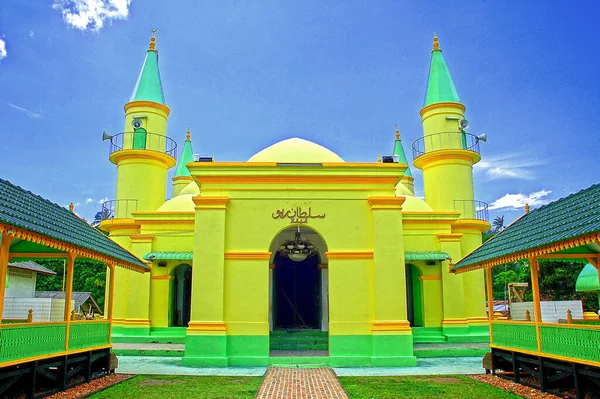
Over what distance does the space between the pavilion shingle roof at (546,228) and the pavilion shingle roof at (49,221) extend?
874 cm

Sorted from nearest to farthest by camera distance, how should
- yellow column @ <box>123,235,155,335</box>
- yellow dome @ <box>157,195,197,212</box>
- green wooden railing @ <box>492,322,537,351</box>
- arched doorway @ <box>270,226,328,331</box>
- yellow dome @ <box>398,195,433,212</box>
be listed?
green wooden railing @ <box>492,322,537,351</box>, yellow column @ <box>123,235,155,335</box>, arched doorway @ <box>270,226,328,331</box>, yellow dome @ <box>398,195,433,212</box>, yellow dome @ <box>157,195,197,212</box>

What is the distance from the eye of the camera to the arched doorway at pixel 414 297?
1967 centimetres

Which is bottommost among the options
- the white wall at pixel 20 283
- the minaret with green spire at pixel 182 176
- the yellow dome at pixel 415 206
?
the white wall at pixel 20 283

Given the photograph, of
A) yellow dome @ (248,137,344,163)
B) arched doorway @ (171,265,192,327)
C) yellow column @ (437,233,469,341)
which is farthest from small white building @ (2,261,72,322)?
yellow column @ (437,233,469,341)

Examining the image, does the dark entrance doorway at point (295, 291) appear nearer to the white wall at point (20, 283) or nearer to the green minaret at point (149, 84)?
the green minaret at point (149, 84)

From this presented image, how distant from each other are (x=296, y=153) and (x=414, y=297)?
7.65 m

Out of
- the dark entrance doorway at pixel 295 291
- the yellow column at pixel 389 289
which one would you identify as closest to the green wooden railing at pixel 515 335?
the yellow column at pixel 389 289

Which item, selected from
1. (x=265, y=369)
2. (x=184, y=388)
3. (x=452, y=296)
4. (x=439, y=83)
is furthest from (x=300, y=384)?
(x=439, y=83)

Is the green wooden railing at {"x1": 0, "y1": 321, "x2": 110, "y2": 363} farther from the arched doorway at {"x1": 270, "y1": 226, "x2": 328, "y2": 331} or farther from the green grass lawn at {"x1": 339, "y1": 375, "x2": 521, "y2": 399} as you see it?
the arched doorway at {"x1": 270, "y1": 226, "x2": 328, "y2": 331}

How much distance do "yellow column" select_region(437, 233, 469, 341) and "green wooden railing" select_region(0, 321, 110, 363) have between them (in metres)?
11.7

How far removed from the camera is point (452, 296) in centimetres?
1859

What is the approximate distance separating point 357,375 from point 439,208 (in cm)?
1010

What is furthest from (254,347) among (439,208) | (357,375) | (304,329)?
(439,208)

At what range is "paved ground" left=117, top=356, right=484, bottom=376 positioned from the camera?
12836mm
